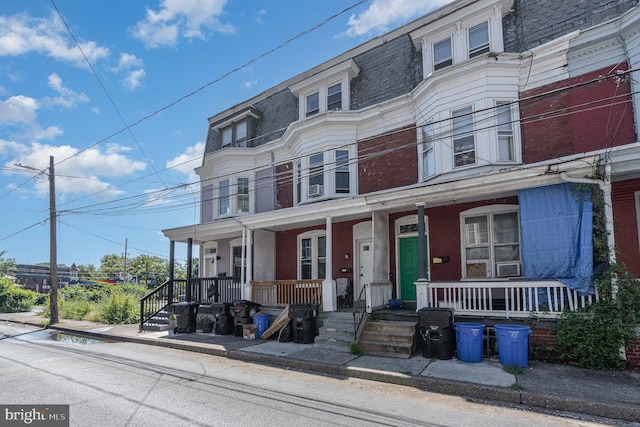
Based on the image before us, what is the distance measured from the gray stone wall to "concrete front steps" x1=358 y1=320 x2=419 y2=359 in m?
8.40

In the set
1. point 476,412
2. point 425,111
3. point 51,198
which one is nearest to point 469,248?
point 425,111

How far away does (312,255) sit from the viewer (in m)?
14.5

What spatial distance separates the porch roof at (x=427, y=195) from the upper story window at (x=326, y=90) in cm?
414

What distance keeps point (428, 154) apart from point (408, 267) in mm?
3590

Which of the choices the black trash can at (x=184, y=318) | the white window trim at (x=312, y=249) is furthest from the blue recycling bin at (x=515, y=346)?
the black trash can at (x=184, y=318)

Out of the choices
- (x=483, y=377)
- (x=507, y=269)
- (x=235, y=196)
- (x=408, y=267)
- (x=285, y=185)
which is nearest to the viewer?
(x=483, y=377)

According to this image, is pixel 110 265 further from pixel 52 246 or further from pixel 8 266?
pixel 52 246

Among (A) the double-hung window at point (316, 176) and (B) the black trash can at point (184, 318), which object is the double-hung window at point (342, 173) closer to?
(A) the double-hung window at point (316, 176)

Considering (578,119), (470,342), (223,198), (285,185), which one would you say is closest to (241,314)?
(285,185)

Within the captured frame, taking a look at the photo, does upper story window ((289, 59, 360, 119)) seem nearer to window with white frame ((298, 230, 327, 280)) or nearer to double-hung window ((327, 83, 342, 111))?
double-hung window ((327, 83, 342, 111))

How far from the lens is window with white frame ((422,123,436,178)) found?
11484 millimetres

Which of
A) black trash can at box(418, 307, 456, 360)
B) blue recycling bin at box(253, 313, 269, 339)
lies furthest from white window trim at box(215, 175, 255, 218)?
black trash can at box(418, 307, 456, 360)

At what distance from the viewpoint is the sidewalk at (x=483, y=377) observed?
5434 mm

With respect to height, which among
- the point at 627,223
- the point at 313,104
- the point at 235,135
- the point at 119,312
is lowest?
the point at 119,312
